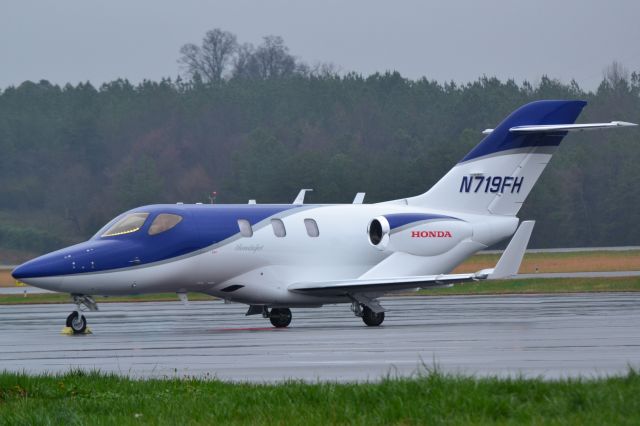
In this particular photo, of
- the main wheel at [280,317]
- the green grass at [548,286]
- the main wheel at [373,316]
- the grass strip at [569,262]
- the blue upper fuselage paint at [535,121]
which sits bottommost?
the grass strip at [569,262]

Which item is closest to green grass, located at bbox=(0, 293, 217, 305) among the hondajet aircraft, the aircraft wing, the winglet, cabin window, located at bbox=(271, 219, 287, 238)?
the hondajet aircraft

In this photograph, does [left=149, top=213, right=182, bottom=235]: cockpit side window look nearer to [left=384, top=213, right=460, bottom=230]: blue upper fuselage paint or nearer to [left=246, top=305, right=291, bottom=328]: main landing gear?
[left=246, top=305, right=291, bottom=328]: main landing gear

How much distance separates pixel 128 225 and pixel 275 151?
90.6 ft

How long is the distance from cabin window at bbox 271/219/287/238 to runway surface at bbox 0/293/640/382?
72.5 inches

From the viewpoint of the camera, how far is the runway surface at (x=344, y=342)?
45.4 ft

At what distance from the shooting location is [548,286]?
3772 centimetres

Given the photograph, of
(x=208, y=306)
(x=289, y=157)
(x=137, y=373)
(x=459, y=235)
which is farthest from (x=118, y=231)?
(x=289, y=157)

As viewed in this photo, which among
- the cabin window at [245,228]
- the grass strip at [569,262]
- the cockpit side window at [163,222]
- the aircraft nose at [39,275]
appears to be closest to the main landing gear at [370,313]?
the cabin window at [245,228]

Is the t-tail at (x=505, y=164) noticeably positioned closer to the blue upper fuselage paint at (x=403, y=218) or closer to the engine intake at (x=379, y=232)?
the blue upper fuselage paint at (x=403, y=218)

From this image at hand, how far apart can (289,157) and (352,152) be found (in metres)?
2.68

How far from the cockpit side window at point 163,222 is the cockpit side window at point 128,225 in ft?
0.71

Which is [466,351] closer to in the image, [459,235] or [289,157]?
[459,235]

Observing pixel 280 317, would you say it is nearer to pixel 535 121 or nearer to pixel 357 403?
pixel 535 121

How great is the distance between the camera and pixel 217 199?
50.0 metres
